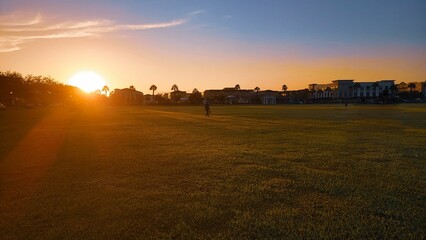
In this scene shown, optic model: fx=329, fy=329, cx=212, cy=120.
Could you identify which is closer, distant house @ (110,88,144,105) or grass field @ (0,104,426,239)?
grass field @ (0,104,426,239)

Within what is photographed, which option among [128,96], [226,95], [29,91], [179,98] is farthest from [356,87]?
[29,91]

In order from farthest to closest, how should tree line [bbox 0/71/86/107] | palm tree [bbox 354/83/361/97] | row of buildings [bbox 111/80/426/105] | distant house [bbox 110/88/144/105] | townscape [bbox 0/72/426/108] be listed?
palm tree [bbox 354/83/361/97]
row of buildings [bbox 111/80/426/105]
distant house [bbox 110/88/144/105]
townscape [bbox 0/72/426/108]
tree line [bbox 0/71/86/107]

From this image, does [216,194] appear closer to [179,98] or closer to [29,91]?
[29,91]

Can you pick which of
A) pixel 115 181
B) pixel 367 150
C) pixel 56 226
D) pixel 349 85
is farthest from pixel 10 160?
pixel 349 85

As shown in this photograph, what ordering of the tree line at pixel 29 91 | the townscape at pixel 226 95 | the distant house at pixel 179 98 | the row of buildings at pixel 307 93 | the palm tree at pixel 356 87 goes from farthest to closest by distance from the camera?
the palm tree at pixel 356 87 → the row of buildings at pixel 307 93 → the distant house at pixel 179 98 → the townscape at pixel 226 95 → the tree line at pixel 29 91

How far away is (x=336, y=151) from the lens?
11.2 metres

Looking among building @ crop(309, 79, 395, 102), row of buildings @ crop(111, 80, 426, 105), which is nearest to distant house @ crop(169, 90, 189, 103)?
row of buildings @ crop(111, 80, 426, 105)

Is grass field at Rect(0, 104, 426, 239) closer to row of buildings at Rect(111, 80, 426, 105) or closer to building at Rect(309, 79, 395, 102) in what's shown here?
row of buildings at Rect(111, 80, 426, 105)

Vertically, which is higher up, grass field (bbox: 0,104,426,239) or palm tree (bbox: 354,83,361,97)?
palm tree (bbox: 354,83,361,97)

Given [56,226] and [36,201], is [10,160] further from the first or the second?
[56,226]

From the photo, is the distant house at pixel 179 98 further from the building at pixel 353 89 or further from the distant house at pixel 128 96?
the building at pixel 353 89

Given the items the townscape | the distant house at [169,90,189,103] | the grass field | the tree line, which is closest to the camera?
the grass field

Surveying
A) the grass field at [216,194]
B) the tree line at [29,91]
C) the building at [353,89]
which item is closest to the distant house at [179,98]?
the tree line at [29,91]

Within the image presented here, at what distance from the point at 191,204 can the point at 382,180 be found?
439cm
